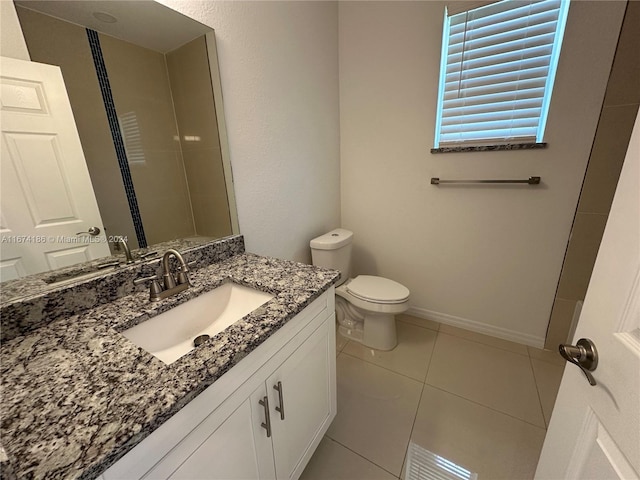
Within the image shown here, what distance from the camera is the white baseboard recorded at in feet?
5.84

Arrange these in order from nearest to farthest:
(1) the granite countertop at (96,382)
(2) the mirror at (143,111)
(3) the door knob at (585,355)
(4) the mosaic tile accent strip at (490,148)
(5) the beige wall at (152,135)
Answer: (1) the granite countertop at (96,382), (3) the door knob at (585,355), (2) the mirror at (143,111), (5) the beige wall at (152,135), (4) the mosaic tile accent strip at (490,148)

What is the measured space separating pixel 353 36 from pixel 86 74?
1.71 m

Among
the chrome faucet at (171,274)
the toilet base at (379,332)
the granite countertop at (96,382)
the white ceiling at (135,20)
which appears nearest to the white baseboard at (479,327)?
the toilet base at (379,332)

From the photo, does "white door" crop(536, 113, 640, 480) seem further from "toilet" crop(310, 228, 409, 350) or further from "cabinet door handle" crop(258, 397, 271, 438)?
"toilet" crop(310, 228, 409, 350)

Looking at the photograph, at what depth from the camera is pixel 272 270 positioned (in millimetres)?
1082

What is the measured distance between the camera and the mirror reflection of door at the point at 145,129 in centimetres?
78

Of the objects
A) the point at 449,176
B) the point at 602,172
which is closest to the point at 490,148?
the point at 449,176

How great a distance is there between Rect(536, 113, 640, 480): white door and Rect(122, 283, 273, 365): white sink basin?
33.0 inches

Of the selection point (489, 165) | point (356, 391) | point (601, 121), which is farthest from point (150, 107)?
point (601, 121)

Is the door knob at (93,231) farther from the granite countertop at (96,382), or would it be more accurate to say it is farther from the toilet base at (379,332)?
the toilet base at (379,332)

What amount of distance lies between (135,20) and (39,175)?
24.5 inches

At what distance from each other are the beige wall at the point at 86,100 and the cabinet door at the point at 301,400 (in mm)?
750

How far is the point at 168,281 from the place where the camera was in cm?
90

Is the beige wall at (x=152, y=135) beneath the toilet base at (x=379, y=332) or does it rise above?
above
